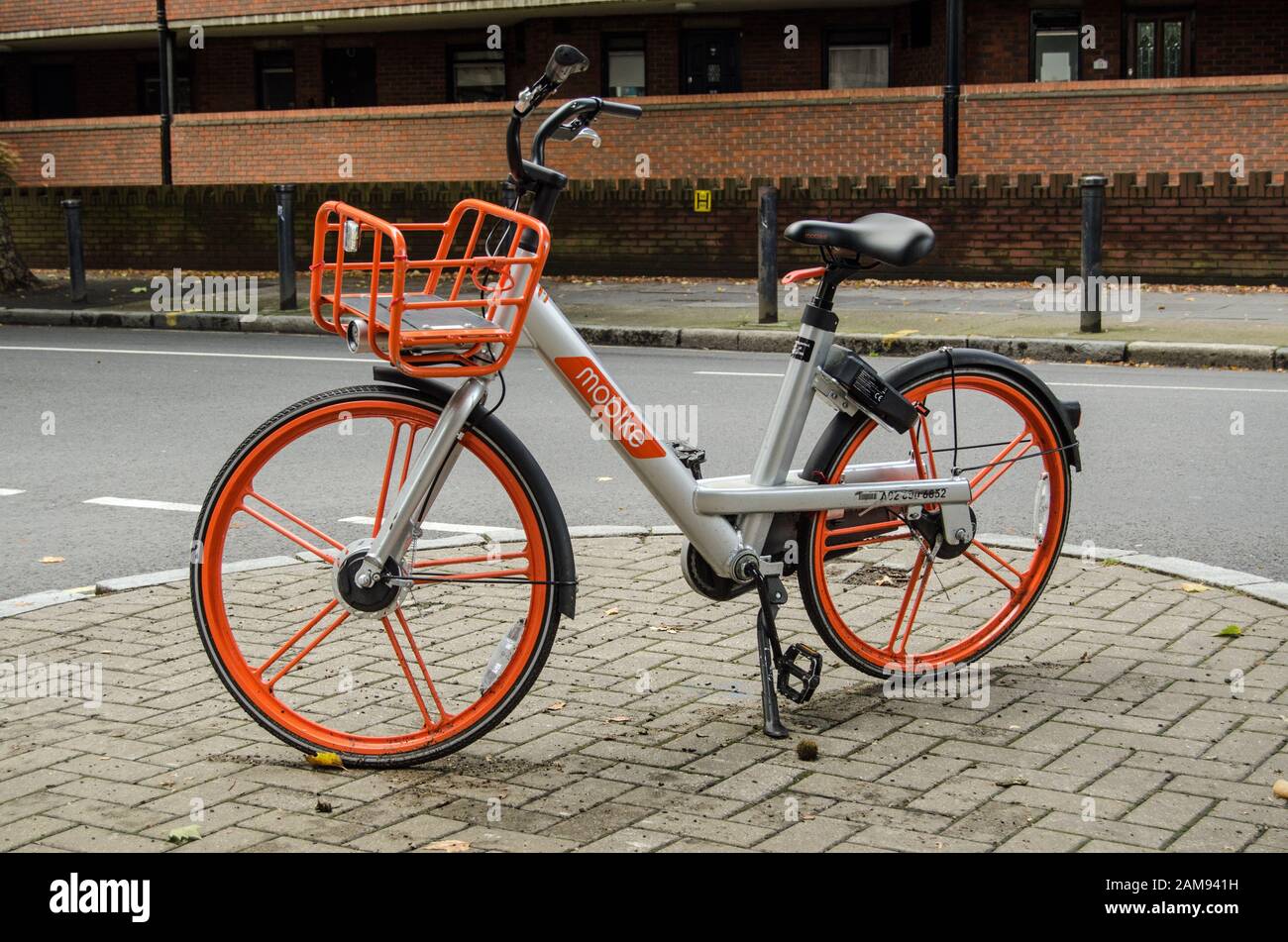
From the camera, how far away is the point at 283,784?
12.9ft

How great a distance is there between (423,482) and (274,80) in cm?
2854

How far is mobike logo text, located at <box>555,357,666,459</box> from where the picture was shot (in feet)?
13.4

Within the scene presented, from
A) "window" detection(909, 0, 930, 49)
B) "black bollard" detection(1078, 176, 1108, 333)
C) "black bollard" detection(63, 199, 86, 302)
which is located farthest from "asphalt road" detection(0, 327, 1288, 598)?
"window" detection(909, 0, 930, 49)

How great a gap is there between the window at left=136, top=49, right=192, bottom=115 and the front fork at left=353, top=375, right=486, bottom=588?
27.6 meters

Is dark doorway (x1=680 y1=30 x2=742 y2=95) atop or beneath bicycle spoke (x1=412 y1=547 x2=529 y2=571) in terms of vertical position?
atop

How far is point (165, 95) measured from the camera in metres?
28.2

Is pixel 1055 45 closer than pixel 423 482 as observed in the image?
No

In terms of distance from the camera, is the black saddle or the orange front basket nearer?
the orange front basket

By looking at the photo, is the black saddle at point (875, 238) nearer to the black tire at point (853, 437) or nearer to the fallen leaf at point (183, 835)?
the black tire at point (853, 437)

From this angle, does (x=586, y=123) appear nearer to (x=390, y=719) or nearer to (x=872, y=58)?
(x=390, y=719)

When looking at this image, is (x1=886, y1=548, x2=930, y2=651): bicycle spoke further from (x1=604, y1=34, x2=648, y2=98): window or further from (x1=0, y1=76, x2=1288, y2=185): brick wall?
(x1=604, y1=34, x2=648, y2=98): window

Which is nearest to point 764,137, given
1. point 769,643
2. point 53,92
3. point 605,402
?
point 53,92

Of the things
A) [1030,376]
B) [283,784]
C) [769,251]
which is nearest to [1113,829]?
[1030,376]

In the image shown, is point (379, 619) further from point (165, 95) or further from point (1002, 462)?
point (165, 95)
